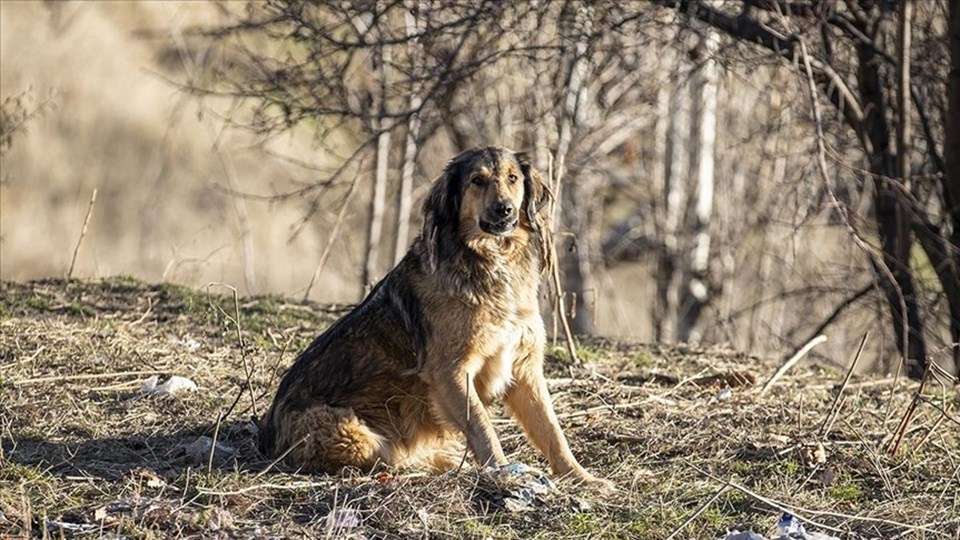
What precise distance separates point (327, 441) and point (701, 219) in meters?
11.5

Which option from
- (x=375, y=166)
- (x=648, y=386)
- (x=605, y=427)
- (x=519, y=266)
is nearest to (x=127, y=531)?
(x=519, y=266)

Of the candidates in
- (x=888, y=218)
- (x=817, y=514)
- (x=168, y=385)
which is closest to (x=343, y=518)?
(x=817, y=514)

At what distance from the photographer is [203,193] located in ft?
67.4

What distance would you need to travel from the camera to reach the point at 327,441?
621 cm

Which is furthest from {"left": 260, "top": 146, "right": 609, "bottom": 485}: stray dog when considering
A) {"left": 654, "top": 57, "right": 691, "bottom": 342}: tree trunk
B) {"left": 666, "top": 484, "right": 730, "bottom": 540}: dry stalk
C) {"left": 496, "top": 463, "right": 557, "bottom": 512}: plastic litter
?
{"left": 654, "top": 57, "right": 691, "bottom": 342}: tree trunk

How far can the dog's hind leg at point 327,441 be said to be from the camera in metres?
6.20

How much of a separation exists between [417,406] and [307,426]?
22.2 inches

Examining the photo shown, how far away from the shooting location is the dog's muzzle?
6.39 meters

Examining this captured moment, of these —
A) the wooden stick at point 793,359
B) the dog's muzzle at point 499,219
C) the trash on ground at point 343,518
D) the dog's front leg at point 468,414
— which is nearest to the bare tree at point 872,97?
the wooden stick at point 793,359

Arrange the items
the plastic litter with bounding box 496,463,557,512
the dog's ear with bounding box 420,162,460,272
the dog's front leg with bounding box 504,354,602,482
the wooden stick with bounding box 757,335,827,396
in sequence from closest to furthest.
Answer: the plastic litter with bounding box 496,463,557,512, the dog's front leg with bounding box 504,354,602,482, the dog's ear with bounding box 420,162,460,272, the wooden stick with bounding box 757,335,827,396

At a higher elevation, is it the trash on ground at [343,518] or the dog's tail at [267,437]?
the dog's tail at [267,437]

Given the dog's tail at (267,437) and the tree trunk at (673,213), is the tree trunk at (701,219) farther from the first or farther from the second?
the dog's tail at (267,437)

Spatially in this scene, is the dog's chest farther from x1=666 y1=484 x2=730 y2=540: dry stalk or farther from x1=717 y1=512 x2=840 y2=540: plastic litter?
x1=717 y1=512 x2=840 y2=540: plastic litter

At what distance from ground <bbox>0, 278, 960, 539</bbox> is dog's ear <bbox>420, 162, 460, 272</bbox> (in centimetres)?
113
